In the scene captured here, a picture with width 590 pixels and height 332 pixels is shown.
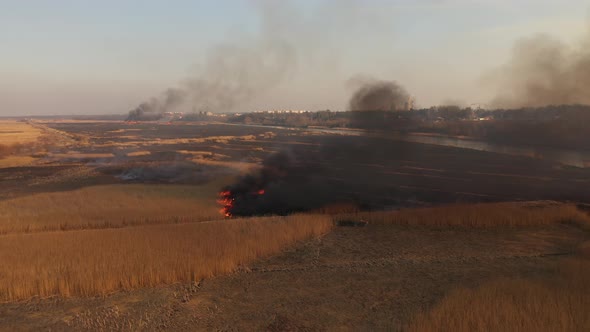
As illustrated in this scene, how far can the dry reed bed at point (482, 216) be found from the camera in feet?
69.5

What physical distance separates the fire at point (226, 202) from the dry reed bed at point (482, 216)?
7.25 meters

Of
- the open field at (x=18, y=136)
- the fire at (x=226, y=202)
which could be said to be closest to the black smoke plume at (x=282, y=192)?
the fire at (x=226, y=202)

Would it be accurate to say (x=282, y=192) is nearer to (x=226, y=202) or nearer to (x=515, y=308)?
(x=226, y=202)

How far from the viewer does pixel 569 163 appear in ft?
151

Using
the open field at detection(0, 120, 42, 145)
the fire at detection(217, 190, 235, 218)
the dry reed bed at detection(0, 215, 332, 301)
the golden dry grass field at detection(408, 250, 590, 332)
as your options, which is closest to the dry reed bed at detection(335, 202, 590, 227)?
the dry reed bed at detection(0, 215, 332, 301)

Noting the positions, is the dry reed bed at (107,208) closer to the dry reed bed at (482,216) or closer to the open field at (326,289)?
the open field at (326,289)

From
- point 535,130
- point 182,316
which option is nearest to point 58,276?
point 182,316

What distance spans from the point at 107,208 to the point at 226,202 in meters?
7.53

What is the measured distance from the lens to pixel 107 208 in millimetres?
25141

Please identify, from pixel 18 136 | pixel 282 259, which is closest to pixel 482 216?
pixel 282 259

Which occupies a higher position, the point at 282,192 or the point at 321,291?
the point at 321,291

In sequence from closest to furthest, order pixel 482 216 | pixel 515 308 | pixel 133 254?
1. pixel 515 308
2. pixel 133 254
3. pixel 482 216

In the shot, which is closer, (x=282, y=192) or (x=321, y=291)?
(x=321, y=291)

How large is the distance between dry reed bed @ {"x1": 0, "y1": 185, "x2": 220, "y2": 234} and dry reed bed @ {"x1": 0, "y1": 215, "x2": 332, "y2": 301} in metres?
3.27
